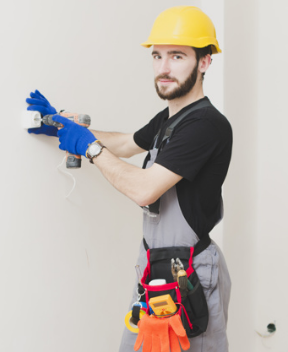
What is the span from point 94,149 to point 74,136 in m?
0.08

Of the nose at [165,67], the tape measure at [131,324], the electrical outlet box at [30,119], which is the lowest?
the tape measure at [131,324]

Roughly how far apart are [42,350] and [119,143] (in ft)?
2.74

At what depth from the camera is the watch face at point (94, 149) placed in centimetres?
139

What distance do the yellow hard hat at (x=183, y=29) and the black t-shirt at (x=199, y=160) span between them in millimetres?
208

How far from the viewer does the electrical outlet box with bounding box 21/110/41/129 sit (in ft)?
4.60

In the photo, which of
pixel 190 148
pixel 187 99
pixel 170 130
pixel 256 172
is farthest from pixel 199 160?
pixel 256 172

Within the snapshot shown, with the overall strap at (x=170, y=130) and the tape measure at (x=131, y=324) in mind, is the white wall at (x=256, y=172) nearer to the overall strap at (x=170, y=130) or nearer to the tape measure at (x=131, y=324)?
the overall strap at (x=170, y=130)

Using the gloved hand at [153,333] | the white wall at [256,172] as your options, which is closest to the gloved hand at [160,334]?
the gloved hand at [153,333]

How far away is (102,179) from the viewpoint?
180 centimetres

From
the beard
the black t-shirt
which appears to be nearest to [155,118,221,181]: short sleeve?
the black t-shirt

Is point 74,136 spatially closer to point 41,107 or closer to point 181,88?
point 41,107

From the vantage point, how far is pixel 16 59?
1.38 meters

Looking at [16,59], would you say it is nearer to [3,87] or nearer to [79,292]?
[3,87]

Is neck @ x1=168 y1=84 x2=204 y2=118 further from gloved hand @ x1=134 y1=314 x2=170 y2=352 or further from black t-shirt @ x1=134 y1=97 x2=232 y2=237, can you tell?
gloved hand @ x1=134 y1=314 x2=170 y2=352
